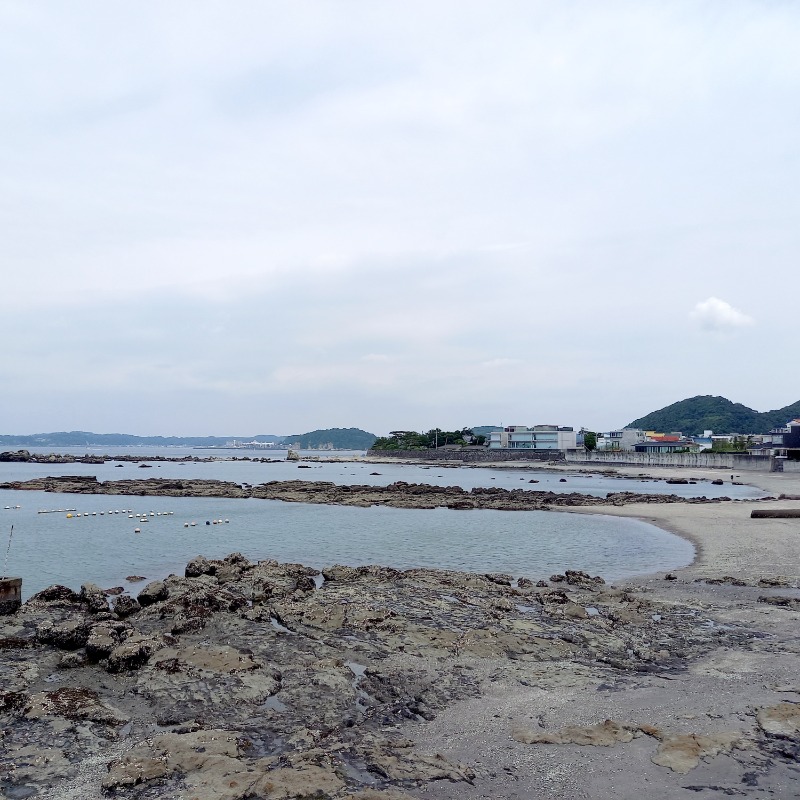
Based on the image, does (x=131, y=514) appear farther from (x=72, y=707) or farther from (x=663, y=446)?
(x=663, y=446)

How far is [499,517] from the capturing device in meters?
42.5

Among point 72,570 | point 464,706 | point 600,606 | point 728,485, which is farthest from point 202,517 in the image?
point 728,485

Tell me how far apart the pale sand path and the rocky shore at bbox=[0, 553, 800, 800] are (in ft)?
0.16

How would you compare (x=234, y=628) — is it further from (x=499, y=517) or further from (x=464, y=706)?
(x=499, y=517)

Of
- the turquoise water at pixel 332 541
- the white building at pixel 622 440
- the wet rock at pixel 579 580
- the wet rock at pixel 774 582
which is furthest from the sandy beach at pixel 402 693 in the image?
the white building at pixel 622 440

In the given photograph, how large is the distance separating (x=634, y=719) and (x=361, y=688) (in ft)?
14.6

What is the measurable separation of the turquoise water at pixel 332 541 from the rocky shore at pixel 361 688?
684 cm

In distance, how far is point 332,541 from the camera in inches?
1245

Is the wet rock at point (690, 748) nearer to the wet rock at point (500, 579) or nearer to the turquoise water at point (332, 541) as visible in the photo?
the wet rock at point (500, 579)

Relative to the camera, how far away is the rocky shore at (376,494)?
163 feet

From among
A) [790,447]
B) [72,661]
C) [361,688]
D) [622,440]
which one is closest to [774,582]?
[361,688]

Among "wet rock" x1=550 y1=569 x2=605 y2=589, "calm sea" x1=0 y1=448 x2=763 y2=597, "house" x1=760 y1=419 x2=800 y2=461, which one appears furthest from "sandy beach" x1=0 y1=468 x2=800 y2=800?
"house" x1=760 y1=419 x2=800 y2=461

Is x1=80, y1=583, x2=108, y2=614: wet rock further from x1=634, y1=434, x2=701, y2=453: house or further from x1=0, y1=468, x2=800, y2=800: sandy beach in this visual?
x1=634, y1=434, x2=701, y2=453: house

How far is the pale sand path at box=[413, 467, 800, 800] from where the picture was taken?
24.6 ft
